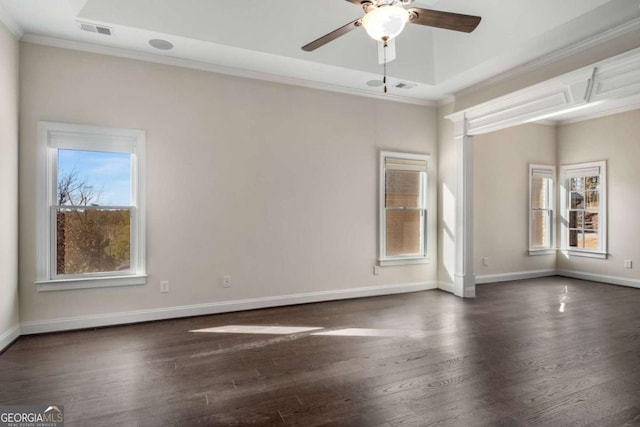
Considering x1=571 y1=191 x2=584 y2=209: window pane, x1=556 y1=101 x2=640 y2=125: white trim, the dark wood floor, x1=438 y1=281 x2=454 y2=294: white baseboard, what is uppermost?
x1=556 y1=101 x2=640 y2=125: white trim

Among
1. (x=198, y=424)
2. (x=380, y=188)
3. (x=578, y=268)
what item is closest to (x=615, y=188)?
(x=578, y=268)

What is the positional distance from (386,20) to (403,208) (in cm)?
353

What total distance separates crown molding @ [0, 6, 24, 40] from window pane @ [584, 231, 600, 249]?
8.97m

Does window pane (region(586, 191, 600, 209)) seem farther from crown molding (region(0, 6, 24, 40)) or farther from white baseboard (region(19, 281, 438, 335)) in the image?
crown molding (region(0, 6, 24, 40))

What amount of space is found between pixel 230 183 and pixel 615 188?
6659 mm

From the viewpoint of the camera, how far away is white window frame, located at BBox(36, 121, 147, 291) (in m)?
3.57

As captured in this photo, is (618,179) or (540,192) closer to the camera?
(618,179)

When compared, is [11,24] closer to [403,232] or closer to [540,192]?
[403,232]

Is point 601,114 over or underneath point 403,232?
over

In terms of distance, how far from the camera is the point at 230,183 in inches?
172

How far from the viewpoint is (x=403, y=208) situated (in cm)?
550

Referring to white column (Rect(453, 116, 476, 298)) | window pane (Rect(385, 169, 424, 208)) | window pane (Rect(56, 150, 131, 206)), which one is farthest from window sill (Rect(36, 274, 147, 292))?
white column (Rect(453, 116, 476, 298))

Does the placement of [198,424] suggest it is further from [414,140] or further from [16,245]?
[414,140]

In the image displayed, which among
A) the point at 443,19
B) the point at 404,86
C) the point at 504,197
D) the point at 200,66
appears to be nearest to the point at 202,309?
the point at 200,66
